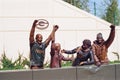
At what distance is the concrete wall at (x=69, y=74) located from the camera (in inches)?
400

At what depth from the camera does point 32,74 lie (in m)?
10.3

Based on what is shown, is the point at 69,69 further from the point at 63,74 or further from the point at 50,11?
the point at 50,11

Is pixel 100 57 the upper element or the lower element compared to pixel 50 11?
lower

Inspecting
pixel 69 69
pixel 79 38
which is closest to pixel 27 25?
pixel 79 38

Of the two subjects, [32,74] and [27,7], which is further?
[27,7]

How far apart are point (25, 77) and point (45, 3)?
Result: 11.9 m

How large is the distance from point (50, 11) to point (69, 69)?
1140 cm

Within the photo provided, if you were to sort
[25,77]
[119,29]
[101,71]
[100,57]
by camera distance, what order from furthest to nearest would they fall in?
[119,29], [100,57], [101,71], [25,77]

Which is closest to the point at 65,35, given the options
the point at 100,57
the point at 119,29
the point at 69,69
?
the point at 119,29

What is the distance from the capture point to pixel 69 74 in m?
10.6

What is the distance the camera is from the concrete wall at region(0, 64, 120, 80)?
10172 millimetres

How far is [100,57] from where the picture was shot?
39.6 ft

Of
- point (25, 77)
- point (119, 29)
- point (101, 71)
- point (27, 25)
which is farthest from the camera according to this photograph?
point (119, 29)

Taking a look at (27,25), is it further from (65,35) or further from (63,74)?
(63,74)
